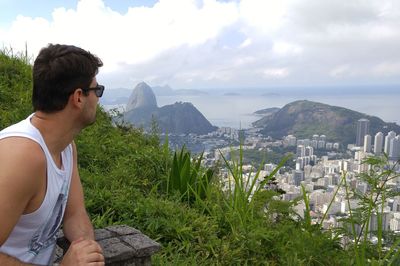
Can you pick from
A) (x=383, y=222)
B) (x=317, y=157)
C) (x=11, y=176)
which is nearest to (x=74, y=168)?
(x=11, y=176)

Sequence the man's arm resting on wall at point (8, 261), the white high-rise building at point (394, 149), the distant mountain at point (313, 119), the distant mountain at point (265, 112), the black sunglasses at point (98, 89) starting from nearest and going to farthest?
the man's arm resting on wall at point (8, 261) < the black sunglasses at point (98, 89) < the white high-rise building at point (394, 149) < the distant mountain at point (265, 112) < the distant mountain at point (313, 119)

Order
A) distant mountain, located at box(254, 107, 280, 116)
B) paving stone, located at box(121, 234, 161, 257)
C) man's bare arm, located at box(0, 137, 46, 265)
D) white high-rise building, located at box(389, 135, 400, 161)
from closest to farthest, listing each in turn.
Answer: man's bare arm, located at box(0, 137, 46, 265)
paving stone, located at box(121, 234, 161, 257)
white high-rise building, located at box(389, 135, 400, 161)
distant mountain, located at box(254, 107, 280, 116)

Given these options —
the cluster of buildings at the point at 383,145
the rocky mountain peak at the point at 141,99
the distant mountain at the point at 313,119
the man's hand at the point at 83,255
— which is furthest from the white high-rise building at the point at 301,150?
the man's hand at the point at 83,255

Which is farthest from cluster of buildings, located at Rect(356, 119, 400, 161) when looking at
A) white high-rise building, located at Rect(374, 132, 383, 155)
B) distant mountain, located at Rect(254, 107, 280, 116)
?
distant mountain, located at Rect(254, 107, 280, 116)

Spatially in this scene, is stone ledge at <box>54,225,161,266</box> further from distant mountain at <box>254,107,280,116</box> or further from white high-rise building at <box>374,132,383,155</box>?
distant mountain at <box>254,107,280,116</box>

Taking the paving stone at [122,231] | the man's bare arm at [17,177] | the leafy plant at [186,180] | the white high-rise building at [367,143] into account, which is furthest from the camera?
the leafy plant at [186,180]

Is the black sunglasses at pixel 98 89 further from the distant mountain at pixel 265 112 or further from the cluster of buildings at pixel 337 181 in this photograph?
the distant mountain at pixel 265 112
